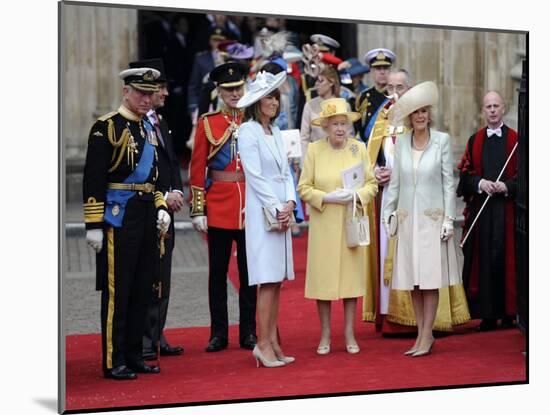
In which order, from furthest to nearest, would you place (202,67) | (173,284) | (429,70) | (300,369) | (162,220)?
(202,67) < (173,284) < (429,70) < (300,369) < (162,220)

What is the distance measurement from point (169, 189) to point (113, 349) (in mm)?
1087

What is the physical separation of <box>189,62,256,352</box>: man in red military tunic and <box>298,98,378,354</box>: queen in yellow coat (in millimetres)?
466

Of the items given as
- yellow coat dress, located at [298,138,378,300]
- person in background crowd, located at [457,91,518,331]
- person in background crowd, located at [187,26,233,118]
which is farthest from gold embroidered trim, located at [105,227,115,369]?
person in background crowd, located at [187,26,233,118]

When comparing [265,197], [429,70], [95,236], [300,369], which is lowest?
[300,369]

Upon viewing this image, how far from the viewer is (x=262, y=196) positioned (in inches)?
384

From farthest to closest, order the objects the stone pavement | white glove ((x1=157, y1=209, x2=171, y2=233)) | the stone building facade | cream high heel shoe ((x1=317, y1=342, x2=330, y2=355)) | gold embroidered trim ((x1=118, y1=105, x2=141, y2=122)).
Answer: the stone pavement
the stone building facade
cream high heel shoe ((x1=317, y1=342, x2=330, y2=355))
white glove ((x1=157, y1=209, x2=171, y2=233))
gold embroidered trim ((x1=118, y1=105, x2=141, y2=122))

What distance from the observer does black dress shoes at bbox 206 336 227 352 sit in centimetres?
1045

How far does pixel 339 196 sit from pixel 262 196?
23.2 inches

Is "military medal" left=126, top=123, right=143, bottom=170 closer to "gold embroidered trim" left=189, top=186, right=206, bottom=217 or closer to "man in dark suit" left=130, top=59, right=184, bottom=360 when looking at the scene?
"man in dark suit" left=130, top=59, right=184, bottom=360

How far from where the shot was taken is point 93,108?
518 inches

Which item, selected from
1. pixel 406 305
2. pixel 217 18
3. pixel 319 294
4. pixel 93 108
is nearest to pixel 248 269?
pixel 319 294

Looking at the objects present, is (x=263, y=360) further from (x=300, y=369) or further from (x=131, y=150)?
(x=131, y=150)

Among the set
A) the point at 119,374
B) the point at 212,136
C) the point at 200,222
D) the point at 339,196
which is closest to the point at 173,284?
the point at 200,222

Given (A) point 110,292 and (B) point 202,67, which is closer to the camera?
(A) point 110,292
